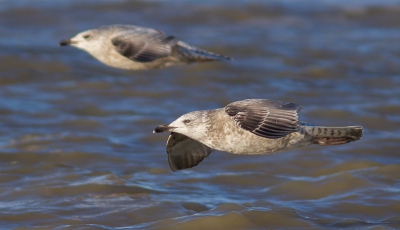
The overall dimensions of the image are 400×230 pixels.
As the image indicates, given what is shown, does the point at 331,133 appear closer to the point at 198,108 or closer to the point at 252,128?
the point at 252,128

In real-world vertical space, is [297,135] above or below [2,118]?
below

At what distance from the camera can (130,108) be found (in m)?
9.98

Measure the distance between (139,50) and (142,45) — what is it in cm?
10

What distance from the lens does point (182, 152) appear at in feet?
20.0

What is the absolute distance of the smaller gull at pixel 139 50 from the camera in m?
8.07

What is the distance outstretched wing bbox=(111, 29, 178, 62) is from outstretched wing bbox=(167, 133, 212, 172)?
6.91 ft

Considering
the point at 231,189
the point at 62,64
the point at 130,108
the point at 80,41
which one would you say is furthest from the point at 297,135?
the point at 62,64

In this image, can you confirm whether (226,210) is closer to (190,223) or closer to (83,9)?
(190,223)

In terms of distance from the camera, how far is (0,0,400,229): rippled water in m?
6.38

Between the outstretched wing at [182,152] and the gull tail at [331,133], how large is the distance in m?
0.95

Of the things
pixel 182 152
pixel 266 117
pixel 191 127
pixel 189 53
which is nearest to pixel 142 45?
pixel 189 53

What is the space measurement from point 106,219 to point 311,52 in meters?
8.05

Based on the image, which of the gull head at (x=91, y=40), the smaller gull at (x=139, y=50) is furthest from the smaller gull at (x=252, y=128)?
the gull head at (x=91, y=40)

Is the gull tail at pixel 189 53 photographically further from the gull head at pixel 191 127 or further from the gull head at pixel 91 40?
the gull head at pixel 191 127
